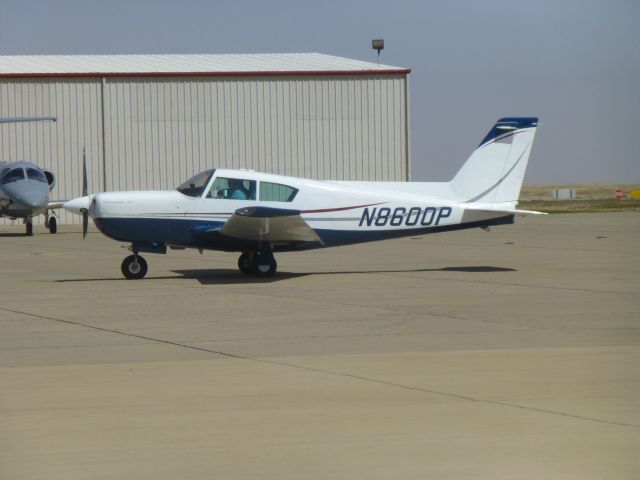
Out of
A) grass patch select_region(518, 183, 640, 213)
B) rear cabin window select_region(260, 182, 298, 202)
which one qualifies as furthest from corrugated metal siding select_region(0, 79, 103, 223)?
rear cabin window select_region(260, 182, 298, 202)

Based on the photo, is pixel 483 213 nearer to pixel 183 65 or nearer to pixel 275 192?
pixel 275 192

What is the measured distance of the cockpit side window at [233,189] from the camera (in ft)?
60.1

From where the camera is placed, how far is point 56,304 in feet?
49.8

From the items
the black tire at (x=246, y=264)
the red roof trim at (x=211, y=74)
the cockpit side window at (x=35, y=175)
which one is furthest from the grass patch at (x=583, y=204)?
the black tire at (x=246, y=264)

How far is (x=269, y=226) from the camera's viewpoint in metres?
17.9

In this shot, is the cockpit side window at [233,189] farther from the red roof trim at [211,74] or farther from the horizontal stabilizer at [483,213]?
the red roof trim at [211,74]

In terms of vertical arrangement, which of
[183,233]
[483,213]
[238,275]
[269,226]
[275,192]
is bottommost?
[238,275]

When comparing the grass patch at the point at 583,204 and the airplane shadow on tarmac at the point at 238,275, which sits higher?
the airplane shadow on tarmac at the point at 238,275

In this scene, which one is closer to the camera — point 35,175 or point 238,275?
point 238,275

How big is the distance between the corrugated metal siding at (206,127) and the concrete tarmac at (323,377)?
26581 mm

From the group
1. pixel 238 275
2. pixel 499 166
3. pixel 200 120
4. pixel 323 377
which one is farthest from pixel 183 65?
pixel 323 377

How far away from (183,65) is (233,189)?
97.4 feet

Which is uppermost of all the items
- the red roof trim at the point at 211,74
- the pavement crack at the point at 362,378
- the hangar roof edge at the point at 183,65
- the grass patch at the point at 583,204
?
the hangar roof edge at the point at 183,65

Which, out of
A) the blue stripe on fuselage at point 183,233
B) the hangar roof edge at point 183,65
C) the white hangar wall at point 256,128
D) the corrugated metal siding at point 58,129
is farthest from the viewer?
the hangar roof edge at point 183,65
